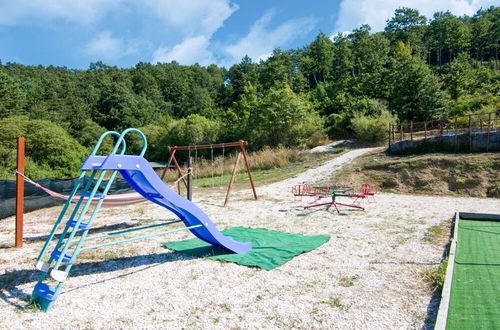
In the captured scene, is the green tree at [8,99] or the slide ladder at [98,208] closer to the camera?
the slide ladder at [98,208]

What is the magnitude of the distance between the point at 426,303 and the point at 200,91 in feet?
245

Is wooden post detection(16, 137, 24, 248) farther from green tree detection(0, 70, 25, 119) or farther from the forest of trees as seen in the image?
green tree detection(0, 70, 25, 119)

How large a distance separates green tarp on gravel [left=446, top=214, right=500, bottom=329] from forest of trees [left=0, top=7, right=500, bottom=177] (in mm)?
18227

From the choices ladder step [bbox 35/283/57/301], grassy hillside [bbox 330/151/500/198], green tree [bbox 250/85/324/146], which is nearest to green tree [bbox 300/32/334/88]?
green tree [bbox 250/85/324/146]

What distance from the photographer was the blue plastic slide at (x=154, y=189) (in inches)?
153

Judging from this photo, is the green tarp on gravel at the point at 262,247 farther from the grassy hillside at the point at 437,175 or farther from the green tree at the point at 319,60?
the green tree at the point at 319,60

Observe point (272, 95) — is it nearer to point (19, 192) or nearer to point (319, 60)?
point (19, 192)

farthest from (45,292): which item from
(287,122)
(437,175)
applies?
(287,122)

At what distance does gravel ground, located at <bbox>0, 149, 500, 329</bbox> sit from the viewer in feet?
10.8

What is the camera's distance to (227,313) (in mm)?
3422

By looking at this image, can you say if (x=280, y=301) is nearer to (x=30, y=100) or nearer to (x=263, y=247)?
(x=263, y=247)

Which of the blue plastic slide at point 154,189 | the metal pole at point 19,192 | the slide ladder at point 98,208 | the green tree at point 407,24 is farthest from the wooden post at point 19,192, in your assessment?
the green tree at point 407,24

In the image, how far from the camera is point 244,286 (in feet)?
13.6

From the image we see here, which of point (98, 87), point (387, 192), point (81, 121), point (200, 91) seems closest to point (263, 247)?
point (387, 192)
